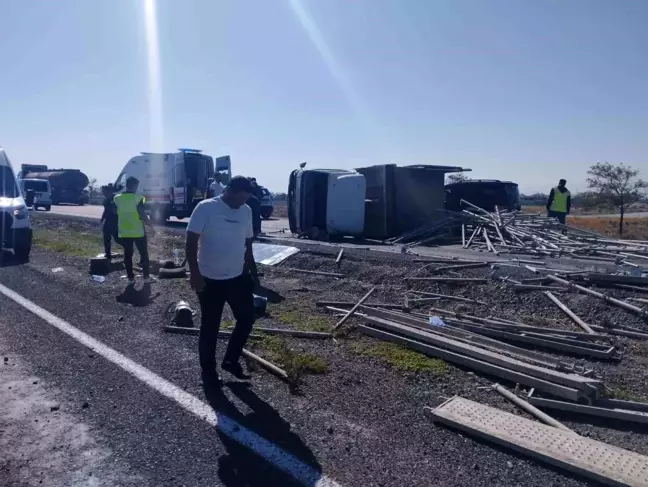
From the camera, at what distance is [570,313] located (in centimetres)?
793

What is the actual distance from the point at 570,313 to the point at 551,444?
4.25m

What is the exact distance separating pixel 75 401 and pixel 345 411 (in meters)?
2.18

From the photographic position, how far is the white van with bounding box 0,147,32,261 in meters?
13.8

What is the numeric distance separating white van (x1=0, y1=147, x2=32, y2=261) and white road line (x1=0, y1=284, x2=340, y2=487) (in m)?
7.87

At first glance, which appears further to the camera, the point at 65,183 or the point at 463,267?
the point at 65,183

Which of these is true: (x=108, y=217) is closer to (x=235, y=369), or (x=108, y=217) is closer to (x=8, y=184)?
Result: (x=8, y=184)

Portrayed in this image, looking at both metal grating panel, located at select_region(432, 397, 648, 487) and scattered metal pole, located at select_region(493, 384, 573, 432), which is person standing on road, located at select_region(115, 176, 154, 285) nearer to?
scattered metal pole, located at select_region(493, 384, 573, 432)

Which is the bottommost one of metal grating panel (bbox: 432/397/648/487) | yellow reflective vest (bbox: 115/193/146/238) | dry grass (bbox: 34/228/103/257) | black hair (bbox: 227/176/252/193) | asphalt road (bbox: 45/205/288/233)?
metal grating panel (bbox: 432/397/648/487)

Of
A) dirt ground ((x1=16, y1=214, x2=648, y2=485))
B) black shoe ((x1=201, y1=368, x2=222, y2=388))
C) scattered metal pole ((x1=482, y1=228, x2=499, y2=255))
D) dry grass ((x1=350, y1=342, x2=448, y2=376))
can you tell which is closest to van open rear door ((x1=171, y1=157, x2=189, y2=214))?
dirt ground ((x1=16, y1=214, x2=648, y2=485))

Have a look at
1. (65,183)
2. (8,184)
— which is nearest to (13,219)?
(8,184)

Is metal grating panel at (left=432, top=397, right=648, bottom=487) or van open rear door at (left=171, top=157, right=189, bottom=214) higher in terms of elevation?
van open rear door at (left=171, top=157, right=189, bottom=214)

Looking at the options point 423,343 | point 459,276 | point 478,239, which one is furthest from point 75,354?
point 478,239

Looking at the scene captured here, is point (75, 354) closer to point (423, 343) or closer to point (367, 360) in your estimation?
point (367, 360)

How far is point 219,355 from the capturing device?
6.28 metres
